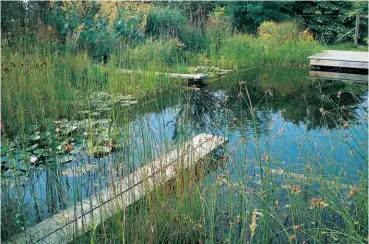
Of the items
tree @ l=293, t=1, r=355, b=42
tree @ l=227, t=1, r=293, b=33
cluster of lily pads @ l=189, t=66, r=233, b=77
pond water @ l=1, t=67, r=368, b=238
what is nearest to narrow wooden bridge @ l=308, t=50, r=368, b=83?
pond water @ l=1, t=67, r=368, b=238

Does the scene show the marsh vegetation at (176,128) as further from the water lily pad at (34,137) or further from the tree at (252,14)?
the tree at (252,14)

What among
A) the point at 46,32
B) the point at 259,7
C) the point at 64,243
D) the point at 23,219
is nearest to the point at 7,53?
the point at 46,32

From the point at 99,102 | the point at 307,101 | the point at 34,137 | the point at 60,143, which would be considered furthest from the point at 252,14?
the point at 34,137

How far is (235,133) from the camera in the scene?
12.9 ft

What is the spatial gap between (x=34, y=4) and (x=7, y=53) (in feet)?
6.58

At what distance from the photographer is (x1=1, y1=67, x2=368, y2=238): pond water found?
2465 millimetres

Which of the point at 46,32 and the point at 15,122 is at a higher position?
the point at 46,32

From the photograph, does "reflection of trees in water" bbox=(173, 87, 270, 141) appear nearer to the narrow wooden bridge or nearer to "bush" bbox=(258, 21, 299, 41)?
the narrow wooden bridge

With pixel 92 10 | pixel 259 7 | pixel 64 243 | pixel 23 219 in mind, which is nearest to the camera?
pixel 64 243

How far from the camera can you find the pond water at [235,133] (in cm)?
246

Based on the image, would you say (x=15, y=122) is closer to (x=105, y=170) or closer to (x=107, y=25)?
(x=105, y=170)

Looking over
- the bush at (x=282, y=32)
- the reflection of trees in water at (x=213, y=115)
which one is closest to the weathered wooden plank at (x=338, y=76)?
the bush at (x=282, y=32)

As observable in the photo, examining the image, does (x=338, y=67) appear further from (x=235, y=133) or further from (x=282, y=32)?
(x=235, y=133)

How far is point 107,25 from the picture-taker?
7.12m
